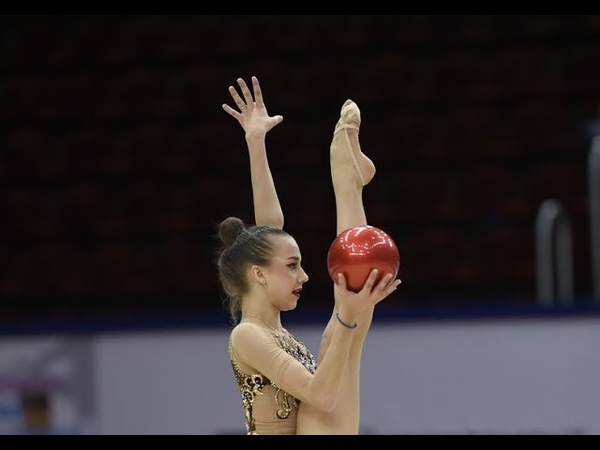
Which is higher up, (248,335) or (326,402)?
(248,335)

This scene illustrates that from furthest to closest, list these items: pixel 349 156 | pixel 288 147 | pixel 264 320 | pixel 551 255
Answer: pixel 288 147, pixel 551 255, pixel 349 156, pixel 264 320

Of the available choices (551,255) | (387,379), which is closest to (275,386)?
(387,379)

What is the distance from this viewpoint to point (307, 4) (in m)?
7.61

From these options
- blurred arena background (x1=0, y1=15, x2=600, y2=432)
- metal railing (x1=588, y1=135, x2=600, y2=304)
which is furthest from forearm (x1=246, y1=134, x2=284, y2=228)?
blurred arena background (x1=0, y1=15, x2=600, y2=432)

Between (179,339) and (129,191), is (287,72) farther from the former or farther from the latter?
(179,339)

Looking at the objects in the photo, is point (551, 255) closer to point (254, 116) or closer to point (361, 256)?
point (254, 116)

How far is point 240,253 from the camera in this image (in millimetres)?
2738

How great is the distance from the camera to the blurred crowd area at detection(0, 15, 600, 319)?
6.87 meters

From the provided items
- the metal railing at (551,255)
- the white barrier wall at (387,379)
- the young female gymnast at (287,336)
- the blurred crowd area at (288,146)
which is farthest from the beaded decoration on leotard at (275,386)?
the blurred crowd area at (288,146)

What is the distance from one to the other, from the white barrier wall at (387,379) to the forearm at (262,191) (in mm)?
1679

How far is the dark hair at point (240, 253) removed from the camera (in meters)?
2.70

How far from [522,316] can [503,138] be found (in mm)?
2817

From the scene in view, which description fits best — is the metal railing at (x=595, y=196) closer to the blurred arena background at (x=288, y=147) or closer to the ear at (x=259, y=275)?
the blurred arena background at (x=288, y=147)

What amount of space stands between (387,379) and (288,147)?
3.16 metres
